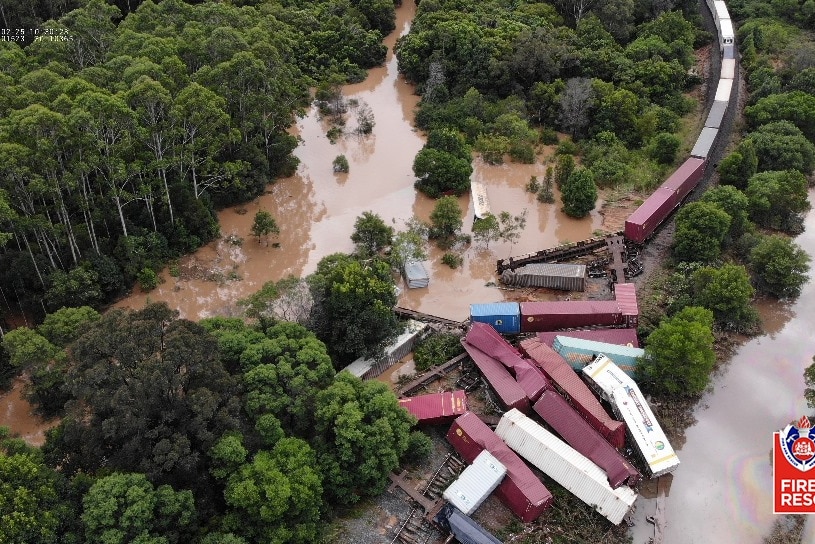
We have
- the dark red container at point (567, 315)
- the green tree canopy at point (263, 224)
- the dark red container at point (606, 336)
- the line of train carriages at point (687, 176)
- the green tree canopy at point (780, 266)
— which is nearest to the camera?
the dark red container at point (606, 336)

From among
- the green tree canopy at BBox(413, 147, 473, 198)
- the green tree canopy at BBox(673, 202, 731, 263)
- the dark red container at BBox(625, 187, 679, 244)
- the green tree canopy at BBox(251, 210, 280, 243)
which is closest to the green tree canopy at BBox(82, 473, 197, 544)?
the green tree canopy at BBox(251, 210, 280, 243)

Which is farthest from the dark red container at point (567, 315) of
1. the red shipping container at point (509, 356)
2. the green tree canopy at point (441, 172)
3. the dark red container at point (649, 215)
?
the green tree canopy at point (441, 172)

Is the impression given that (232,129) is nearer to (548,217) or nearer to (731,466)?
(548,217)

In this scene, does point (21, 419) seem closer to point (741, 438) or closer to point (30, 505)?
point (30, 505)

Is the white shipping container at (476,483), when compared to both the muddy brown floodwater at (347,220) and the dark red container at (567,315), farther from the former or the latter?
the muddy brown floodwater at (347,220)

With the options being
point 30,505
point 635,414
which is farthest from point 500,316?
point 30,505

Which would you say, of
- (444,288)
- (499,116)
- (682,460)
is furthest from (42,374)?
(499,116)
